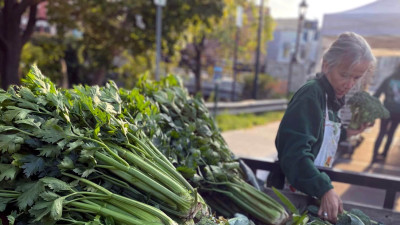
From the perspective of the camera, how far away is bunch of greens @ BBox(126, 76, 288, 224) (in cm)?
202

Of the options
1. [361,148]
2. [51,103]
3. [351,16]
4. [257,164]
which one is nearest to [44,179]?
[51,103]

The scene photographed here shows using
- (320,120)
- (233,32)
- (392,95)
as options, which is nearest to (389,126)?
(392,95)

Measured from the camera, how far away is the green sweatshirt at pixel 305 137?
6.25 ft

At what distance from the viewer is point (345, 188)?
539 cm

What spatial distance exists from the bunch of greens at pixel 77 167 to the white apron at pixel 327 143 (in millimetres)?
1054

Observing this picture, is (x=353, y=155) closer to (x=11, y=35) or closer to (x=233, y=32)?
(x=11, y=35)

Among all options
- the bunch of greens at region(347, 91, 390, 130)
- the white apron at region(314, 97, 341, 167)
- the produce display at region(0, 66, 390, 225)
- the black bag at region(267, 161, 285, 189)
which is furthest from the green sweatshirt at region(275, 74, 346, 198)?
the bunch of greens at region(347, 91, 390, 130)

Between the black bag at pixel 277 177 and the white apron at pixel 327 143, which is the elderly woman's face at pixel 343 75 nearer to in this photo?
the white apron at pixel 327 143

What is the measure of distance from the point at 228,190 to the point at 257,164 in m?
0.62

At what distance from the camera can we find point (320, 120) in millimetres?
2055

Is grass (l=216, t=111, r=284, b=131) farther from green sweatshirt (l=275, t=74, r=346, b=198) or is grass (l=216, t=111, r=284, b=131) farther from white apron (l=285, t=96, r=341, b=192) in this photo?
green sweatshirt (l=275, t=74, r=346, b=198)

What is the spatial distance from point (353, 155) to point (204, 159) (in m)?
6.50

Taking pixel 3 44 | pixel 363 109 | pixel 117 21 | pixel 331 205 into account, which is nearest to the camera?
pixel 331 205

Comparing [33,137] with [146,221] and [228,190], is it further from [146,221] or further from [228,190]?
[228,190]
